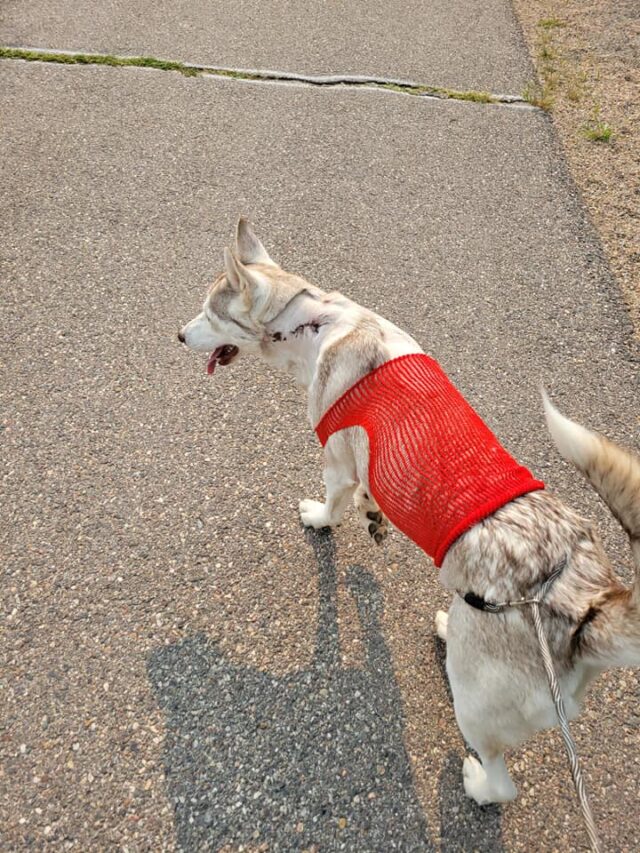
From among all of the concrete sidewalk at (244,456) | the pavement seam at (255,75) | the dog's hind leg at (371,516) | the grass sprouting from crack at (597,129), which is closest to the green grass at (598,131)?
the grass sprouting from crack at (597,129)

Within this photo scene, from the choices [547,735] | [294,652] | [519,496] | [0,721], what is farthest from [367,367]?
[0,721]

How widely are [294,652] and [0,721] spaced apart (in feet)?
4.37

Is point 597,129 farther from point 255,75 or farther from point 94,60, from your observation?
point 94,60

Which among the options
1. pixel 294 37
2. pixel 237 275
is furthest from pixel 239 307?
pixel 294 37

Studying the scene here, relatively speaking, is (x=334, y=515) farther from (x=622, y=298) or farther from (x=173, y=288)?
(x=622, y=298)

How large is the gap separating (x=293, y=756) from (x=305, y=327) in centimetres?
194

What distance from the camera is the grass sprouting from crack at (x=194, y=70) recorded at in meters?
6.67

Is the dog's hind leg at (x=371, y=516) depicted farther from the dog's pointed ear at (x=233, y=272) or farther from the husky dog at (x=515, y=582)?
the dog's pointed ear at (x=233, y=272)

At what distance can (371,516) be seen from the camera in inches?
122

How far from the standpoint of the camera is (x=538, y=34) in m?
7.92

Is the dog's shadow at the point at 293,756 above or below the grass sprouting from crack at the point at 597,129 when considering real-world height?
below

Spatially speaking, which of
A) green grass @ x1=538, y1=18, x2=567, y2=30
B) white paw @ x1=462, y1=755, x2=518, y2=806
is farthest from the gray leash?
green grass @ x1=538, y1=18, x2=567, y2=30

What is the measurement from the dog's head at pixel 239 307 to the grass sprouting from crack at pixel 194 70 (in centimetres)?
454

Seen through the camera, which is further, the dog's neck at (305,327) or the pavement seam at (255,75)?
the pavement seam at (255,75)
